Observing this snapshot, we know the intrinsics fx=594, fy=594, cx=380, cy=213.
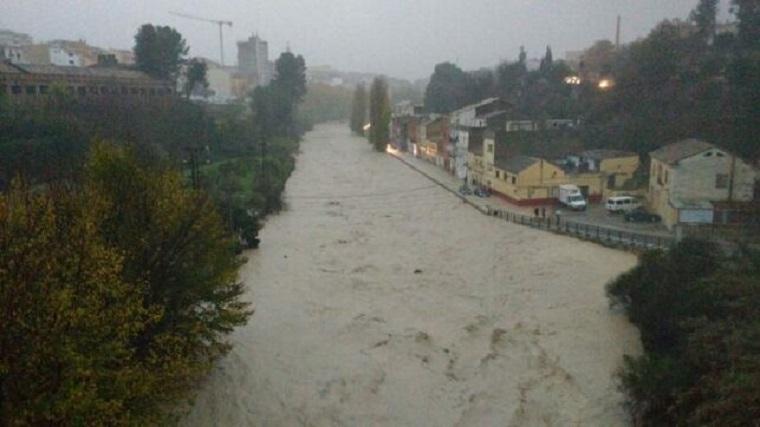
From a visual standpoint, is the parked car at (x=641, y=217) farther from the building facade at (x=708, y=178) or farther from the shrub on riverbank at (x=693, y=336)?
the shrub on riverbank at (x=693, y=336)

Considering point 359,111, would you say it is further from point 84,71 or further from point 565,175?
point 565,175

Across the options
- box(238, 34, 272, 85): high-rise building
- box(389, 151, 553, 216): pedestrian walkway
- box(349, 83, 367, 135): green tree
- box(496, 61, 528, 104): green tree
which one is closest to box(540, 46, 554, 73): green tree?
box(496, 61, 528, 104): green tree

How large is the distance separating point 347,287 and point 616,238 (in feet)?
27.3

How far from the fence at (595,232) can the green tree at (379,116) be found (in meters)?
25.9

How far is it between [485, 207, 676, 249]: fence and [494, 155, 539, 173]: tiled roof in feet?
7.60

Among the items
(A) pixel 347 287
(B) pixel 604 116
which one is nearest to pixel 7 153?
(A) pixel 347 287

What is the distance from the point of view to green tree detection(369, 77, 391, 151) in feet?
154

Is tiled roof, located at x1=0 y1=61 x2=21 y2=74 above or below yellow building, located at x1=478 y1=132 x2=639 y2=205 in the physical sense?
above

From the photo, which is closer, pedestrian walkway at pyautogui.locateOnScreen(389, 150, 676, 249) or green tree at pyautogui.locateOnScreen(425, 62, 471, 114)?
pedestrian walkway at pyautogui.locateOnScreen(389, 150, 676, 249)

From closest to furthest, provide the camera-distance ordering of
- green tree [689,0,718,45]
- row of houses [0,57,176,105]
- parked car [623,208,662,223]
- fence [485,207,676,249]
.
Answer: fence [485,207,676,249], parked car [623,208,662,223], row of houses [0,57,176,105], green tree [689,0,718,45]

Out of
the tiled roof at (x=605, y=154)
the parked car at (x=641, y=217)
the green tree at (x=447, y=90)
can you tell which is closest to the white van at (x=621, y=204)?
the parked car at (x=641, y=217)

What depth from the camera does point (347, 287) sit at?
14734 millimetres

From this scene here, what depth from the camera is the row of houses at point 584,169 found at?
1853cm

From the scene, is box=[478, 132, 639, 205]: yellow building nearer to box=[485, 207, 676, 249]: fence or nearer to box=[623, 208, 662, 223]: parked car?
box=[485, 207, 676, 249]: fence
